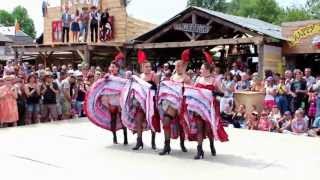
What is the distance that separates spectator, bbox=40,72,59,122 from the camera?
455 inches

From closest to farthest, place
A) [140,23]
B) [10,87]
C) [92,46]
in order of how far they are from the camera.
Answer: [10,87] → [92,46] → [140,23]

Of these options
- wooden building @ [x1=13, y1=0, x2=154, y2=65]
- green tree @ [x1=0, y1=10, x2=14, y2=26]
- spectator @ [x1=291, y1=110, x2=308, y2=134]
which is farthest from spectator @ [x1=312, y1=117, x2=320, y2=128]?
green tree @ [x1=0, y1=10, x2=14, y2=26]

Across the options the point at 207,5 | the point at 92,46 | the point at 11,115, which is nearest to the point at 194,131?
the point at 11,115

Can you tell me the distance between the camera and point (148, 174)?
6.35 metres

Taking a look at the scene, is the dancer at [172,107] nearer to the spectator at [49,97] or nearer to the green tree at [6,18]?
the spectator at [49,97]

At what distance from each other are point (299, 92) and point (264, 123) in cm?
105

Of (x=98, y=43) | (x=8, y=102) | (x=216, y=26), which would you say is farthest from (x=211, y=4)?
(x=8, y=102)

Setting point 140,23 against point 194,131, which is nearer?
point 194,131

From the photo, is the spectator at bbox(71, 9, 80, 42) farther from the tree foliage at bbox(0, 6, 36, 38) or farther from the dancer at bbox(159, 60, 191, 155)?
the tree foliage at bbox(0, 6, 36, 38)

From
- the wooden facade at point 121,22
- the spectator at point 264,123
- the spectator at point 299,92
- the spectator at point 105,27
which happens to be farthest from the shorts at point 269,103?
the spectator at point 105,27

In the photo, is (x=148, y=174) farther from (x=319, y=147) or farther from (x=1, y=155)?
(x=319, y=147)

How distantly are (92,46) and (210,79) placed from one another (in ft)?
34.8

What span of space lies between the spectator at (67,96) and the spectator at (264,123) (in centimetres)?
452

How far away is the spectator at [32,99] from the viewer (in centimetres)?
1125
